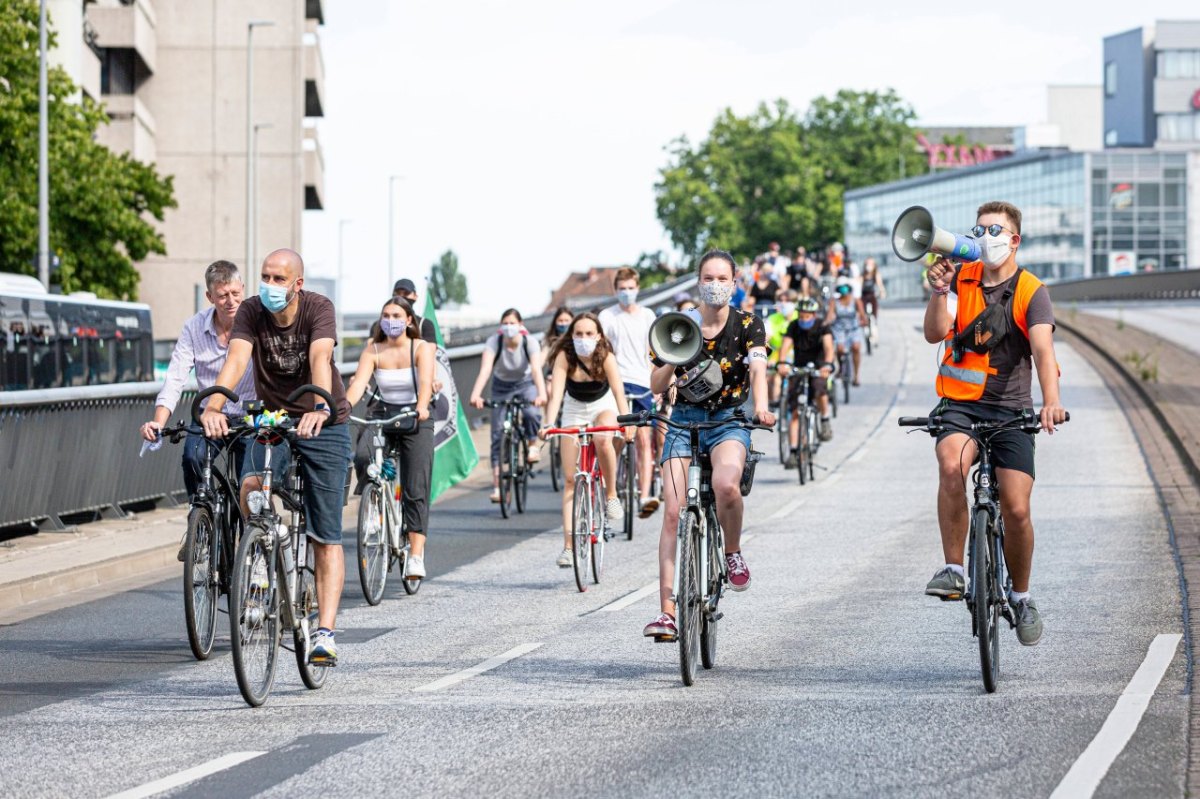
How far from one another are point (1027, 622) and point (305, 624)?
10.2 ft

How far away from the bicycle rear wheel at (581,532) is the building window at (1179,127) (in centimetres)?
12423

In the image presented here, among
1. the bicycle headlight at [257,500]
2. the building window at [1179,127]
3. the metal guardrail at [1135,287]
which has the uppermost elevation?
the building window at [1179,127]

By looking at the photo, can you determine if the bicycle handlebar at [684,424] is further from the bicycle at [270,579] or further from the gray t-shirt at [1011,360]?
the bicycle at [270,579]

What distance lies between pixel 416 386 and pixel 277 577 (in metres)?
4.42

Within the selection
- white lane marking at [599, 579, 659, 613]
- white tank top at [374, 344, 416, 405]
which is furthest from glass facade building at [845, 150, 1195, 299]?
white tank top at [374, 344, 416, 405]

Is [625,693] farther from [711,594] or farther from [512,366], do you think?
[512,366]

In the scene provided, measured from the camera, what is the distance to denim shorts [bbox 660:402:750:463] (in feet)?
29.7

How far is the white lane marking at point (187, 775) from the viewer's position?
6398 mm

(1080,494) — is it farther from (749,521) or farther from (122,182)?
(122,182)

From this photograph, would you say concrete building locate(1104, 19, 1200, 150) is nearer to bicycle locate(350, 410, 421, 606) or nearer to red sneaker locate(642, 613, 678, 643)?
bicycle locate(350, 410, 421, 606)

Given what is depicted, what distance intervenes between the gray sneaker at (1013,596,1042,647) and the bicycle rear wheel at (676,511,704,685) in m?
1.37

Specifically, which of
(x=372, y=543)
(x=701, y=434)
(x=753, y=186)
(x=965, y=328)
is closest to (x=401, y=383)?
(x=372, y=543)

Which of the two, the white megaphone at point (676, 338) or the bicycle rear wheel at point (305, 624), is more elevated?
the white megaphone at point (676, 338)

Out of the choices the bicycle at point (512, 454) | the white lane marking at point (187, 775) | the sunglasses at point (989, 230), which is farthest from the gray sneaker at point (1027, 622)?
the bicycle at point (512, 454)
